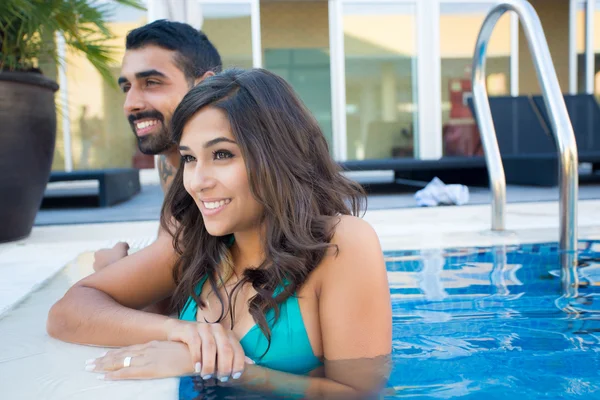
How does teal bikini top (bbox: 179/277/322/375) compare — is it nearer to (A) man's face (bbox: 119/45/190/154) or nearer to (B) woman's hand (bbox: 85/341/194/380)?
(B) woman's hand (bbox: 85/341/194/380)

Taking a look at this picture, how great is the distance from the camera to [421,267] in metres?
3.16

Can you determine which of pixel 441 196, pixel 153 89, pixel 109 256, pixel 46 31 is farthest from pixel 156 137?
pixel 441 196

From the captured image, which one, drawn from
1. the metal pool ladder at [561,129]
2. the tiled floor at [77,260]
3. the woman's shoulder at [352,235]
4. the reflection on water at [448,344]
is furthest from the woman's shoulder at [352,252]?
the metal pool ladder at [561,129]

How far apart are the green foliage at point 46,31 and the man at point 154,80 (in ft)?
5.58

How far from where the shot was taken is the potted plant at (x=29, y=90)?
12.9ft

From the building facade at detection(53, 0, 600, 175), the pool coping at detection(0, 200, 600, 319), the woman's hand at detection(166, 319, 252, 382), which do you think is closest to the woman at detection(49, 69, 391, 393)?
the woman's hand at detection(166, 319, 252, 382)

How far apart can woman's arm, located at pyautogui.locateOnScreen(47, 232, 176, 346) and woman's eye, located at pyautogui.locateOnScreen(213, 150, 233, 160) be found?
455 mm

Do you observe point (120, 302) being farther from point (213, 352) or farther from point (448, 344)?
point (448, 344)

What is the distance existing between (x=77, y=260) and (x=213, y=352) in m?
2.00

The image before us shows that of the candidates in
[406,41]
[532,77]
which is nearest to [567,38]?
[532,77]

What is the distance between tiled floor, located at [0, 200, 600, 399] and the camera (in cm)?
153

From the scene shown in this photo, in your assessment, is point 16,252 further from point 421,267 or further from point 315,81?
point 315,81

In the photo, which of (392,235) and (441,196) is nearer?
(392,235)

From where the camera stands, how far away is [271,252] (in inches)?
64.5
